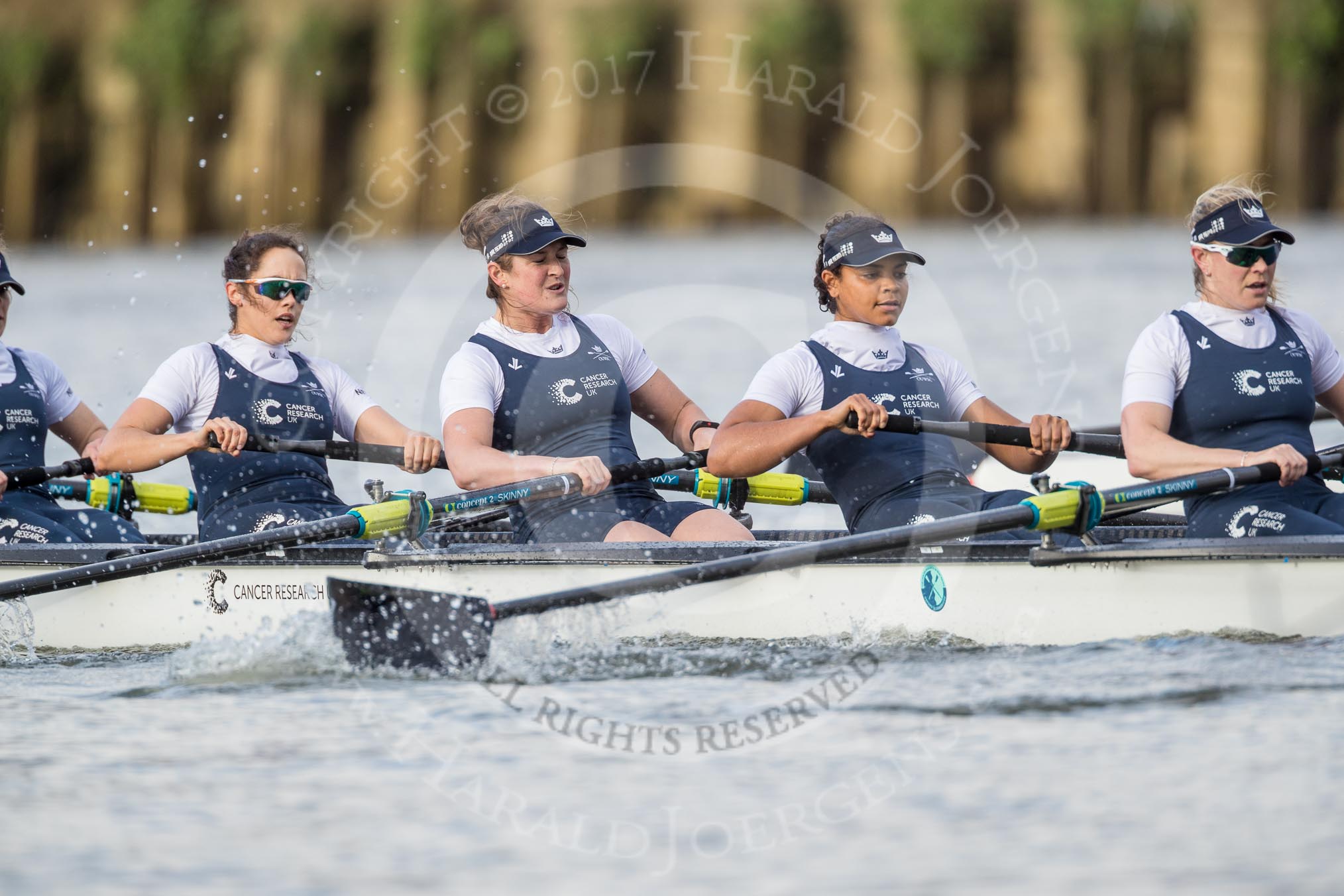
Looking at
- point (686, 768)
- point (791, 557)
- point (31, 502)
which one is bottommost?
point (686, 768)

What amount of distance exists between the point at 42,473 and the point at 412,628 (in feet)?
7.43

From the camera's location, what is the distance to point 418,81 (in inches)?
1645

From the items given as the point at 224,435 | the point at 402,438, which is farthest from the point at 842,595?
the point at 224,435

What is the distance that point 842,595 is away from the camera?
6.30 metres

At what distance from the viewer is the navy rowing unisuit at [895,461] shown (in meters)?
6.43

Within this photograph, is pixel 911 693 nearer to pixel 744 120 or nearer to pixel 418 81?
pixel 744 120

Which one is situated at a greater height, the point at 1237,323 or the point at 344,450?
the point at 1237,323

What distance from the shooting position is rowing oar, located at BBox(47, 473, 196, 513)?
8.03 meters

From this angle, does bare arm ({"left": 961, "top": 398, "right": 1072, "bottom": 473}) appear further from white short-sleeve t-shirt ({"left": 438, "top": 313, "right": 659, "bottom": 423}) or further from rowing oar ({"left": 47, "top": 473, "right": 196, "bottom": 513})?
rowing oar ({"left": 47, "top": 473, "right": 196, "bottom": 513})

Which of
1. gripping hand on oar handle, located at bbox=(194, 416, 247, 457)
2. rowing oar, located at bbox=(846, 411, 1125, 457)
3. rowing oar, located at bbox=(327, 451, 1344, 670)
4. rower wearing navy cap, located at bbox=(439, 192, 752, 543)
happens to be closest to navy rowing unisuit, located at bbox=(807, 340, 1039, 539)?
rowing oar, located at bbox=(846, 411, 1125, 457)

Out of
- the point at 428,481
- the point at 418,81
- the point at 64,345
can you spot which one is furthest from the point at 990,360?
the point at 418,81

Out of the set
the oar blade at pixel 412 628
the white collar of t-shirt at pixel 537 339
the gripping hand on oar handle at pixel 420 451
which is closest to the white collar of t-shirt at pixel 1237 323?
the white collar of t-shirt at pixel 537 339

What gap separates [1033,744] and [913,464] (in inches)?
61.1

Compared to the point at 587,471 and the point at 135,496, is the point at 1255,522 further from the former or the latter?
the point at 135,496
